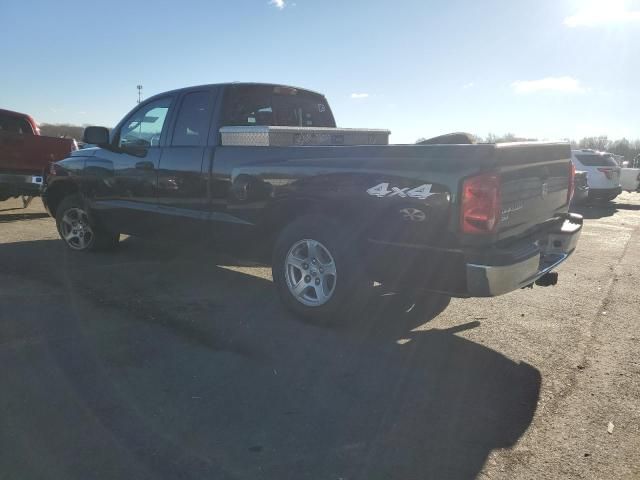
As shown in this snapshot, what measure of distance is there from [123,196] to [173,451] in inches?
161

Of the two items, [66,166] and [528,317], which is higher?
[66,166]

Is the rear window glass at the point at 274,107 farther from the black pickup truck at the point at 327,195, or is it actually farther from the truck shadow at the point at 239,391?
the truck shadow at the point at 239,391

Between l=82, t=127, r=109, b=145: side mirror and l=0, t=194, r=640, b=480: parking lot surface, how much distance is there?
166 cm

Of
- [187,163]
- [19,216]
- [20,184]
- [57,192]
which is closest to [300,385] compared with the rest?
[187,163]

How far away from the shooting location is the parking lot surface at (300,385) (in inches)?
101

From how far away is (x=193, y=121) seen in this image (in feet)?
17.2

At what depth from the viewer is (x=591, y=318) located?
485 cm

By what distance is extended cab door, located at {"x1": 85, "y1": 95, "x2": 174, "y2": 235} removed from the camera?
561cm

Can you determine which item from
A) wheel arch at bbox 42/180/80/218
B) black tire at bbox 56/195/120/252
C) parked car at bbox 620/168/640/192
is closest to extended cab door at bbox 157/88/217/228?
black tire at bbox 56/195/120/252

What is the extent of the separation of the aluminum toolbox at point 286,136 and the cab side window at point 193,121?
308 mm

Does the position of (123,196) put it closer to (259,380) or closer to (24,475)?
(259,380)

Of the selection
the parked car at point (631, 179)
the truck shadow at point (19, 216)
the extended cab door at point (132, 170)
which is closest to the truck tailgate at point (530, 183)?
the extended cab door at point (132, 170)

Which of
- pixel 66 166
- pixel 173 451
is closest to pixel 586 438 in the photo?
pixel 173 451

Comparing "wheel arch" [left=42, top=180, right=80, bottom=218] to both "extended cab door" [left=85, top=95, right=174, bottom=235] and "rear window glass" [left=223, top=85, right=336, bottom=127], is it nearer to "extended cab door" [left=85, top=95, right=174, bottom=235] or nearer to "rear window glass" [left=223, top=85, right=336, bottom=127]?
"extended cab door" [left=85, top=95, right=174, bottom=235]
